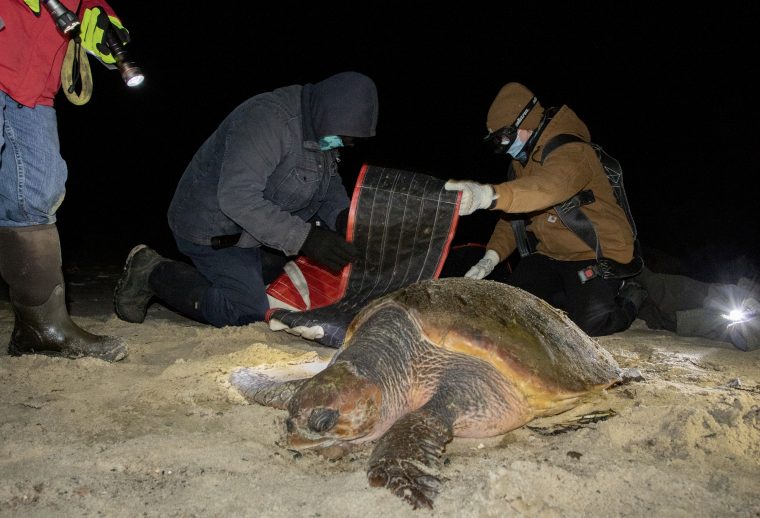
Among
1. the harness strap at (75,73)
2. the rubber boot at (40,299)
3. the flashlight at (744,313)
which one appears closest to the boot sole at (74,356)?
the rubber boot at (40,299)

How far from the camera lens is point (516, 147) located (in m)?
3.33

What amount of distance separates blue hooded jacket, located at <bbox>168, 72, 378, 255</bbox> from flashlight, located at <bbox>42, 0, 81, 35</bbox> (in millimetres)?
845

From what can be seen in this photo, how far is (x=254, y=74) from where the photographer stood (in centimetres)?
2970

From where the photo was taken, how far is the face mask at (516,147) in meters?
3.30

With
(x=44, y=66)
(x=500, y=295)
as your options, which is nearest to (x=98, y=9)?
(x=44, y=66)

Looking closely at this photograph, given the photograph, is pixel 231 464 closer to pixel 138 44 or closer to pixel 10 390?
pixel 10 390

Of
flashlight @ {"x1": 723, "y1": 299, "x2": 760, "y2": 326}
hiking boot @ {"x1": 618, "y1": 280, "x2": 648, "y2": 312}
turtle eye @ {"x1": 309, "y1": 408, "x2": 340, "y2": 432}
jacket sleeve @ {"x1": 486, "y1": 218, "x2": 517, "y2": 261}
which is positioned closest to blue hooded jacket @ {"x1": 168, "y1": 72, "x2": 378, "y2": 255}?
turtle eye @ {"x1": 309, "y1": 408, "x2": 340, "y2": 432}

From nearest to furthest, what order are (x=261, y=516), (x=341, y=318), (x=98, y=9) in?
(x=261, y=516) → (x=98, y=9) → (x=341, y=318)

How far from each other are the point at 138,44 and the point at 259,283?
28175 mm

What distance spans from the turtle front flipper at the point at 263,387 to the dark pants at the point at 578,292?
6.87 ft

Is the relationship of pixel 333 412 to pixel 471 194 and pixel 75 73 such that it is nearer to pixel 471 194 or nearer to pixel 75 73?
pixel 471 194

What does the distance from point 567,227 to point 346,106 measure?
169cm

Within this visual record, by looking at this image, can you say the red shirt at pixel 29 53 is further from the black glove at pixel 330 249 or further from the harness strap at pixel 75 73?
the black glove at pixel 330 249

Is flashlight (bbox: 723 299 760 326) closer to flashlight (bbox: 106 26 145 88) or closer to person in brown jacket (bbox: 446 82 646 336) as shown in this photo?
person in brown jacket (bbox: 446 82 646 336)
